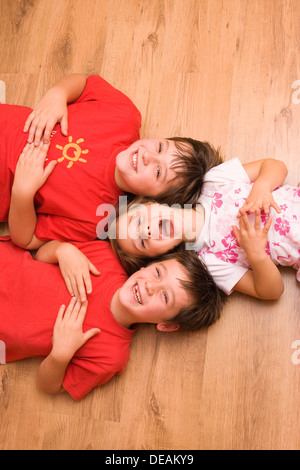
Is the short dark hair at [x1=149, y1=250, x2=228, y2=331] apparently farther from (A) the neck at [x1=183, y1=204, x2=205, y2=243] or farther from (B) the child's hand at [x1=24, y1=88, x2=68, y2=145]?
(B) the child's hand at [x1=24, y1=88, x2=68, y2=145]

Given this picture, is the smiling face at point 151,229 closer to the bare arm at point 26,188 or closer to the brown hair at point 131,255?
the brown hair at point 131,255

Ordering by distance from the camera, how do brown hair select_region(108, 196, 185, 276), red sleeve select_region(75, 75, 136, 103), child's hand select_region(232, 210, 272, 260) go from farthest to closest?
1. red sleeve select_region(75, 75, 136, 103)
2. brown hair select_region(108, 196, 185, 276)
3. child's hand select_region(232, 210, 272, 260)

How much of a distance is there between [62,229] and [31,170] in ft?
0.59

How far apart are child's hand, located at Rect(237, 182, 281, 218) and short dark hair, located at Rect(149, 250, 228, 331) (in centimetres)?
17

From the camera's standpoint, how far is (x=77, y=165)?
1.23m

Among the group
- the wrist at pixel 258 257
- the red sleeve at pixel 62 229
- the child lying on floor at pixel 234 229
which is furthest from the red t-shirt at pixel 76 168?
the wrist at pixel 258 257

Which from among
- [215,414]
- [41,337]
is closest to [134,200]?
[41,337]

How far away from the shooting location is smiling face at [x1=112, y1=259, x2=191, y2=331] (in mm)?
1111

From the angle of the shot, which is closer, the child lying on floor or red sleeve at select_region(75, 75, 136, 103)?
the child lying on floor

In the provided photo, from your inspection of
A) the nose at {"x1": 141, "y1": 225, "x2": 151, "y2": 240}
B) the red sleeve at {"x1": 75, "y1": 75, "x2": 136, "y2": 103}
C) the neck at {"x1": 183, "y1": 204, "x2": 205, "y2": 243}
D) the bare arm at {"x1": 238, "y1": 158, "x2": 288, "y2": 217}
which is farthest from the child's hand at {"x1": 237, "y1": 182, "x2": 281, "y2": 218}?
the red sleeve at {"x1": 75, "y1": 75, "x2": 136, "y2": 103}

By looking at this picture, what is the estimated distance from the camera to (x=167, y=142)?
47.3 inches

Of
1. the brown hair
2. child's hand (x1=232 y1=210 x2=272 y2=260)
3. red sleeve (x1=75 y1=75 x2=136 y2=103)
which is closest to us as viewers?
child's hand (x1=232 y1=210 x2=272 y2=260)
